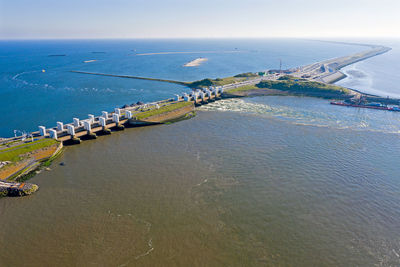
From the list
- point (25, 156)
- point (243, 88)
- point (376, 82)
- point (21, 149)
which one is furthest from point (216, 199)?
point (376, 82)

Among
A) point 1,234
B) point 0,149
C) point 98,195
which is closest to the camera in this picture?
point 1,234

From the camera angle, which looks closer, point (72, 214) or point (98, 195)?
point (72, 214)

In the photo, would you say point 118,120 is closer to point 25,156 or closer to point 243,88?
point 25,156

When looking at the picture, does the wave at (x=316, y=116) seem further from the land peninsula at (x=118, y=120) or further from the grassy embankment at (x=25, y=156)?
the grassy embankment at (x=25, y=156)

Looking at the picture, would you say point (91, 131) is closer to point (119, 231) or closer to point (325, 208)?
point (119, 231)

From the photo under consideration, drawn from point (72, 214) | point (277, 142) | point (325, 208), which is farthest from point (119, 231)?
point (277, 142)

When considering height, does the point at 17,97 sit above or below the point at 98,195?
above
